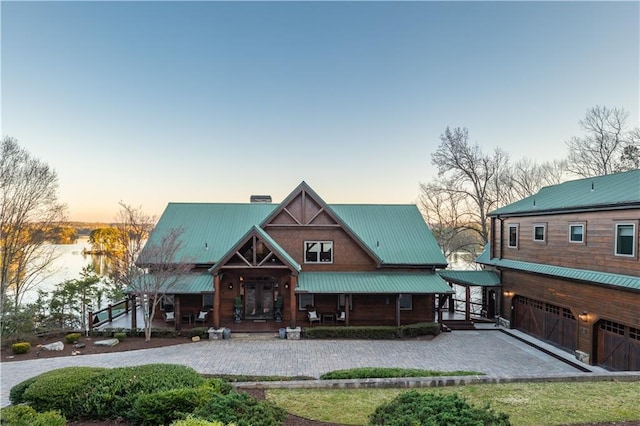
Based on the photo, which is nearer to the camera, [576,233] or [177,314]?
[576,233]

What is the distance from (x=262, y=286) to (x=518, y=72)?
2058 centimetres

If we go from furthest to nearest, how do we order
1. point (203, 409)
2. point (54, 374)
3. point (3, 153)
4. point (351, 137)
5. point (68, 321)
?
point (351, 137) → point (3, 153) → point (68, 321) → point (54, 374) → point (203, 409)

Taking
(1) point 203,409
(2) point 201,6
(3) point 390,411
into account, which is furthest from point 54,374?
(2) point 201,6

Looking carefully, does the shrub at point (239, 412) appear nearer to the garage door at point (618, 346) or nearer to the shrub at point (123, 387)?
the shrub at point (123, 387)

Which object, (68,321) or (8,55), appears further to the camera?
(68,321)

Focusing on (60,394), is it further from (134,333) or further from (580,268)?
(580,268)

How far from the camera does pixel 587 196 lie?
46.7ft

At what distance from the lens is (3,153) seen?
19812 mm

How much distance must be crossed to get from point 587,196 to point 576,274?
3.46 metres

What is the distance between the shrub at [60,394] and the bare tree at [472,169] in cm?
3031

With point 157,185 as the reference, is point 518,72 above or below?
above

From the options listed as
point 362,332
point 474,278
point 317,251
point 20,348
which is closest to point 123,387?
point 20,348

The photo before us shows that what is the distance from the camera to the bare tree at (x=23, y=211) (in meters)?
20.0

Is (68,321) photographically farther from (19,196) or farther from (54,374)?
(54,374)
